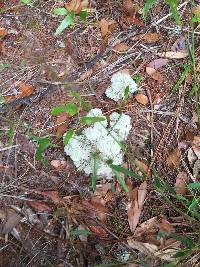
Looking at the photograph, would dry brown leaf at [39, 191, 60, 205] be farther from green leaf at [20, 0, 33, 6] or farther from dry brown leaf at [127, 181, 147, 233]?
green leaf at [20, 0, 33, 6]

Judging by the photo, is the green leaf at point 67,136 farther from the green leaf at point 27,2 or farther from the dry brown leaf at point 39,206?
the green leaf at point 27,2

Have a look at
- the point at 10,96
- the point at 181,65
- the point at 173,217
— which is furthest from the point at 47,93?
the point at 173,217

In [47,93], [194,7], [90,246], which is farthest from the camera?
[194,7]

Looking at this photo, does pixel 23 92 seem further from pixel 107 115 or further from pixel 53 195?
pixel 53 195

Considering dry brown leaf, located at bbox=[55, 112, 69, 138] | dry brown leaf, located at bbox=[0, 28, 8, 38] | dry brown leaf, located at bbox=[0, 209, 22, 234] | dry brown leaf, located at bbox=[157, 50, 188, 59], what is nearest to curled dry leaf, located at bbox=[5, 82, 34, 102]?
dry brown leaf, located at bbox=[55, 112, 69, 138]

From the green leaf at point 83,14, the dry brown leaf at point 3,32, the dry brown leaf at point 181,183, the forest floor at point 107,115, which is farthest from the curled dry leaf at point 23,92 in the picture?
the dry brown leaf at point 181,183

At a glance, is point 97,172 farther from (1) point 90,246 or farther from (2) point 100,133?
(1) point 90,246
